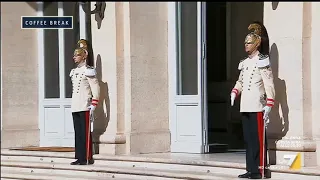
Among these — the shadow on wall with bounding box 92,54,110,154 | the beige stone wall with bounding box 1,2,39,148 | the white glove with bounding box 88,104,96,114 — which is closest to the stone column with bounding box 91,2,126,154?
the shadow on wall with bounding box 92,54,110,154

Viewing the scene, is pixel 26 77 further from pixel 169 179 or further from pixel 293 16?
pixel 293 16

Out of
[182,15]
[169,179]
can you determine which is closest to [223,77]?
[182,15]

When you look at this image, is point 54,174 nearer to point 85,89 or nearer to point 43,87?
point 85,89

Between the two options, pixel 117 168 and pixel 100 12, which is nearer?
pixel 117 168

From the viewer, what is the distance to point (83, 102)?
1066 centimetres

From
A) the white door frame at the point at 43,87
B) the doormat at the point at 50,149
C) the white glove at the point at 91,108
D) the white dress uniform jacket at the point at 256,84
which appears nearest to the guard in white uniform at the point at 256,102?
the white dress uniform jacket at the point at 256,84

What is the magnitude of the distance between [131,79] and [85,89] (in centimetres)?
69

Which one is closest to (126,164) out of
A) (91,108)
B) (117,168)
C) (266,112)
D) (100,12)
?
(117,168)

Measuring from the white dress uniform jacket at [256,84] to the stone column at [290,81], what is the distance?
0.95ft

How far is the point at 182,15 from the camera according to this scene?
11430 millimetres

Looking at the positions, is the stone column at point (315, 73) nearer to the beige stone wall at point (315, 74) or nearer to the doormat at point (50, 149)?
the beige stone wall at point (315, 74)

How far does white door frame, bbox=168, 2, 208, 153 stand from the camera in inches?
439

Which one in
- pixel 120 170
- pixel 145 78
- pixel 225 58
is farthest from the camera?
pixel 225 58

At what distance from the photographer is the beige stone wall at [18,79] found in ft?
41.9
